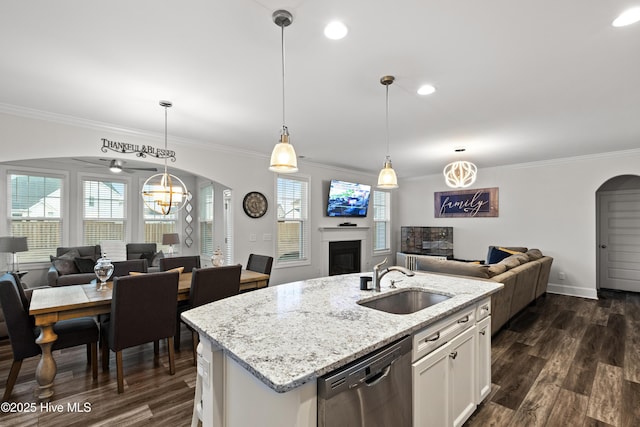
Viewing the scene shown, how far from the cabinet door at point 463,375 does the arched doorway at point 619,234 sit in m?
5.72

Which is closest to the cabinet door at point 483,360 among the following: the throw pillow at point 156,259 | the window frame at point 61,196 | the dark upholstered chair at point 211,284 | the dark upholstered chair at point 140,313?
the dark upholstered chair at point 211,284

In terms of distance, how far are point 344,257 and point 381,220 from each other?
167 cm

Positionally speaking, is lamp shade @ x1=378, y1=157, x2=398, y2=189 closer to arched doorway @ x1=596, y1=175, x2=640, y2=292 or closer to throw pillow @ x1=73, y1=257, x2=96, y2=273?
throw pillow @ x1=73, y1=257, x2=96, y2=273

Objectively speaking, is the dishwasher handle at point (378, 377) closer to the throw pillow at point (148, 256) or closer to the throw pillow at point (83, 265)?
the throw pillow at point (83, 265)

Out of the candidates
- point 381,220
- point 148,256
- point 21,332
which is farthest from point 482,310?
point 148,256

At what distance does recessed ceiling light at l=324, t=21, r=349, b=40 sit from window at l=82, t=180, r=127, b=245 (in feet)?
21.2

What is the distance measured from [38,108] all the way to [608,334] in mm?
7017

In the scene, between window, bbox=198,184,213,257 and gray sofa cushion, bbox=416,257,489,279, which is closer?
gray sofa cushion, bbox=416,257,489,279

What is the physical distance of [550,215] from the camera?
5.81 m

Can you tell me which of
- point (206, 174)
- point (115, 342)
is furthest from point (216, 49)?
point (206, 174)

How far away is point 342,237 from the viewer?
6.61 meters

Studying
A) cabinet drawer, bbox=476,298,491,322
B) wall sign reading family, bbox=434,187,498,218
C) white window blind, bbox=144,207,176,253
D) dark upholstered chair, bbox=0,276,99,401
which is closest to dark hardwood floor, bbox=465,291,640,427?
cabinet drawer, bbox=476,298,491,322

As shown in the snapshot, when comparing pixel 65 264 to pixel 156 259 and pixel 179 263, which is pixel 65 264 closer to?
pixel 156 259

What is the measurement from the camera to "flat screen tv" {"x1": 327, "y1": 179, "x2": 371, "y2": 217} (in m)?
6.38
